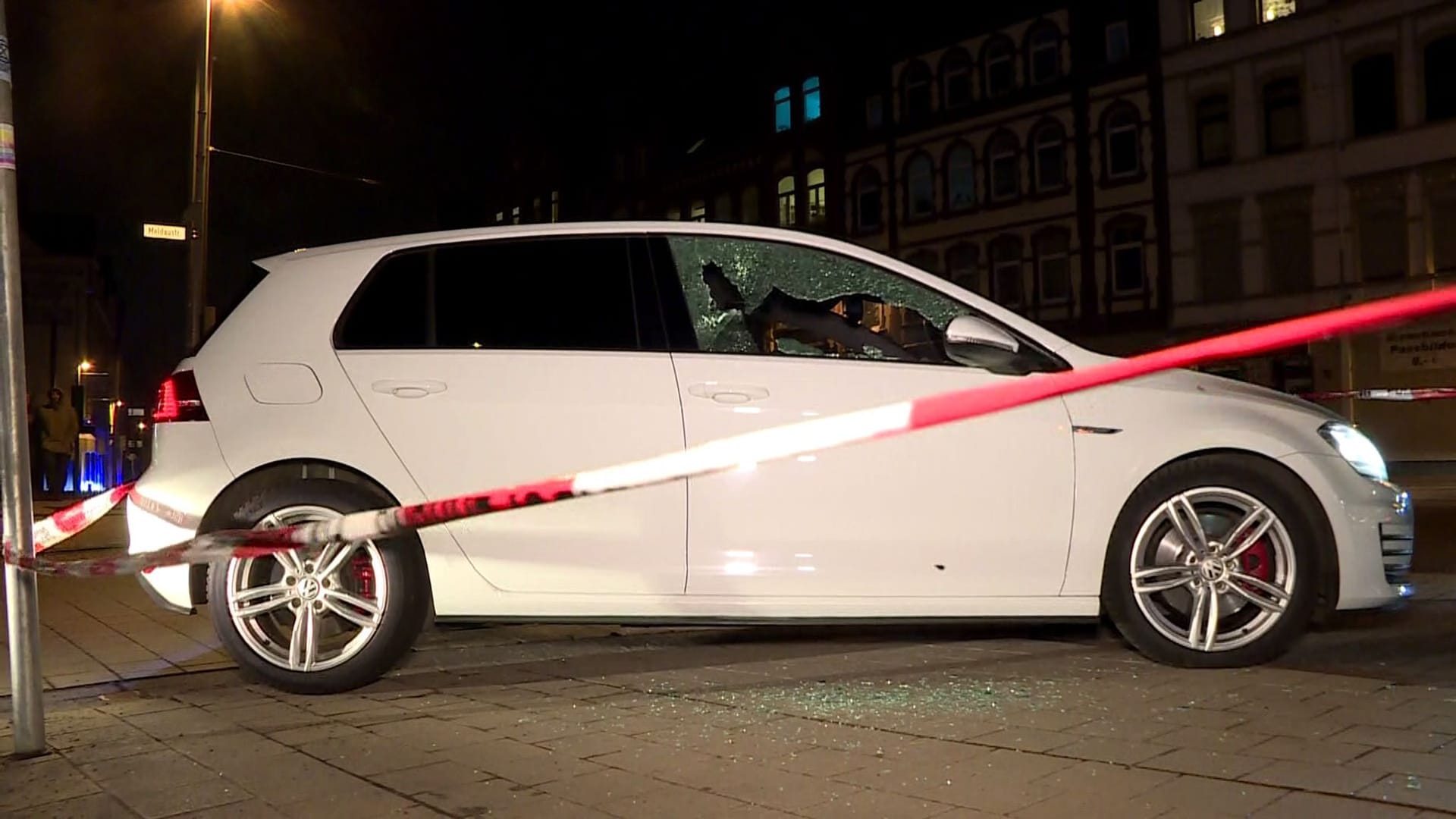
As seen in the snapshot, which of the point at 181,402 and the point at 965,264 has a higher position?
the point at 965,264

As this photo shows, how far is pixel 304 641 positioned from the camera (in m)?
4.67

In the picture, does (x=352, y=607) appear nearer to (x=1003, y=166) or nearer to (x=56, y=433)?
(x=56, y=433)

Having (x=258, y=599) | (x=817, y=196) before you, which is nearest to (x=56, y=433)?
(x=258, y=599)

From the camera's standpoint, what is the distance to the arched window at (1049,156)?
104ft

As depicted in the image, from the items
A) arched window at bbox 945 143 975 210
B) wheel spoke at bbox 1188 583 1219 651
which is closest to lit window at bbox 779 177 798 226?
arched window at bbox 945 143 975 210

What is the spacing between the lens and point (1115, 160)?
1222 inches

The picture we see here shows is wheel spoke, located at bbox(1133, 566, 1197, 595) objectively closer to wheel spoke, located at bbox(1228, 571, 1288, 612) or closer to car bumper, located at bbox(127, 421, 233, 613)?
wheel spoke, located at bbox(1228, 571, 1288, 612)

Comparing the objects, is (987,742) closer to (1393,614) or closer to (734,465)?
(734,465)

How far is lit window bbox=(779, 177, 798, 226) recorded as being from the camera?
39.0 m

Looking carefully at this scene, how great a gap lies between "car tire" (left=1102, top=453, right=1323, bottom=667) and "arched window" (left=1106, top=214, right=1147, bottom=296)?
27470 mm

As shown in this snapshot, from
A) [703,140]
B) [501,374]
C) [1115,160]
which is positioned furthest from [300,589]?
[703,140]

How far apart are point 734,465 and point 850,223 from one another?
113 ft

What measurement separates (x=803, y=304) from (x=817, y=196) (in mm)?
33966

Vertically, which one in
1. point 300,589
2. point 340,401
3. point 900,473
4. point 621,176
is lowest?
point 300,589
